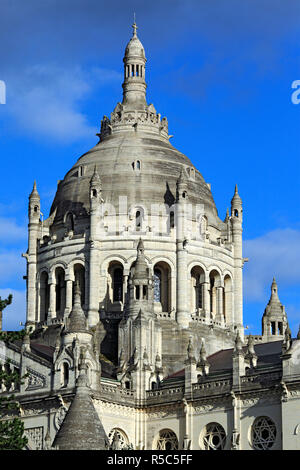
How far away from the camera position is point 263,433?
86.9m

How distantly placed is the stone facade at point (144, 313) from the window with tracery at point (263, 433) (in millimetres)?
64

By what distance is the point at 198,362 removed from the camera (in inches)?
3688

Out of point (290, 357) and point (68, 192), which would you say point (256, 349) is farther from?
point (68, 192)

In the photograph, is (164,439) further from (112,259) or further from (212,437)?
(112,259)

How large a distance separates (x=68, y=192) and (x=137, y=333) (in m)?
18.3

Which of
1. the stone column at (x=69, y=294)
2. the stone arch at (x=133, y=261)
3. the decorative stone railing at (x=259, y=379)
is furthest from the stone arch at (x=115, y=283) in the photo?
the decorative stone railing at (x=259, y=379)

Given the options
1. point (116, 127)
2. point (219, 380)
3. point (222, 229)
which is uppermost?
point (116, 127)

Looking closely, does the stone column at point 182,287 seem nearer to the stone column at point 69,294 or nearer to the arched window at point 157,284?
the arched window at point 157,284

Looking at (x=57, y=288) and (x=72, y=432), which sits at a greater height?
(x=57, y=288)

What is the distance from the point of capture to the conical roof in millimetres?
75500

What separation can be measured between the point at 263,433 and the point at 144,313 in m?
15.1

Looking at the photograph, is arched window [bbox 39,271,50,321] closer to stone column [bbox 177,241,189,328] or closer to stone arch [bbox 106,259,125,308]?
A: stone arch [bbox 106,259,125,308]
